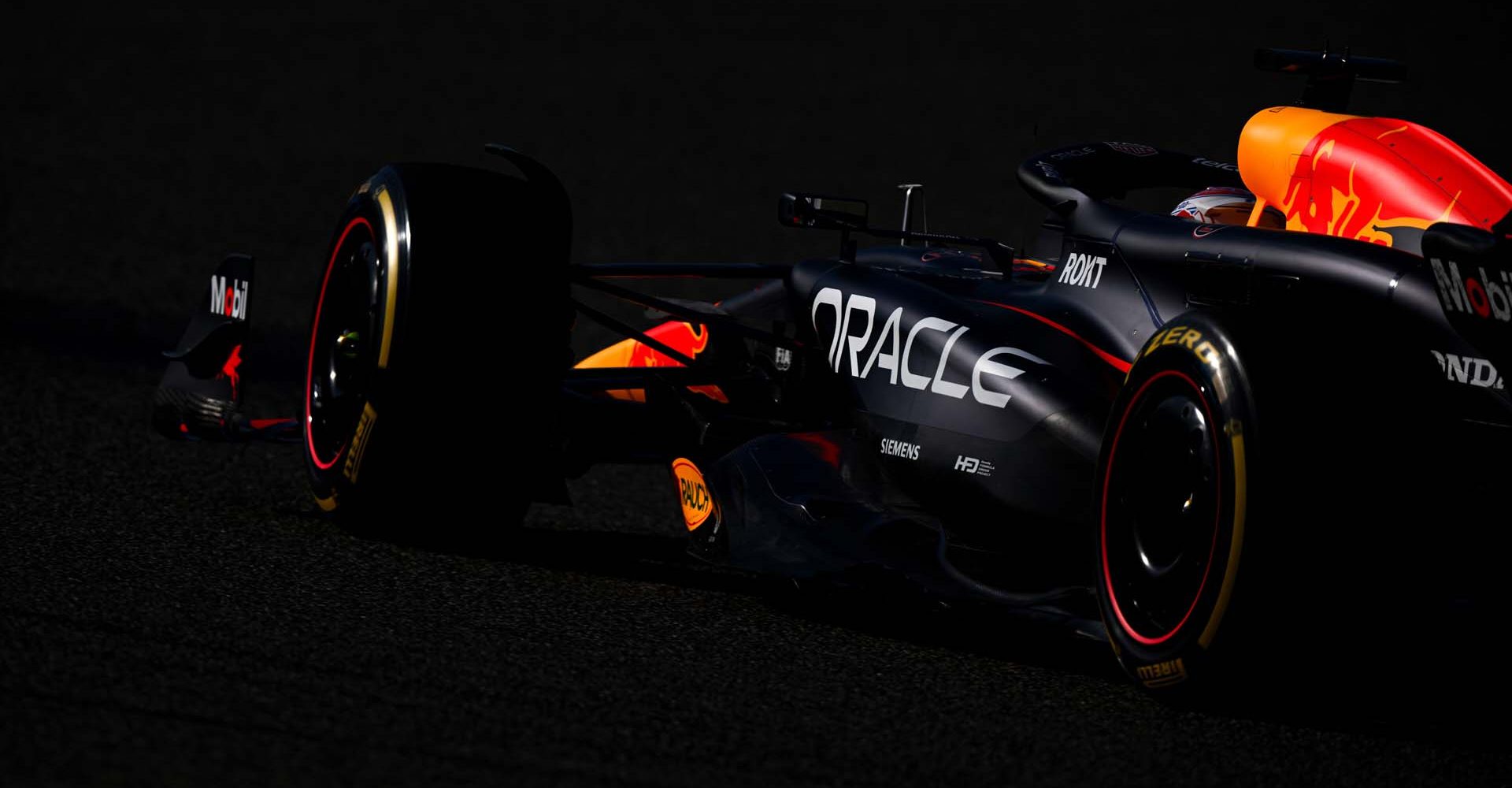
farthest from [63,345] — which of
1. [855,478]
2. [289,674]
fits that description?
[289,674]

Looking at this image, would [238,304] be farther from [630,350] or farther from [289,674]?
[289,674]

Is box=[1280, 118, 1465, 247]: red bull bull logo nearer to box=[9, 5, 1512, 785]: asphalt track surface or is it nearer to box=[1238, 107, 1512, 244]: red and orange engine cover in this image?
box=[1238, 107, 1512, 244]: red and orange engine cover

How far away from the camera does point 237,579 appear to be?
4750mm

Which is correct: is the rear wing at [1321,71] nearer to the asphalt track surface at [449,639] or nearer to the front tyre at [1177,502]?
the front tyre at [1177,502]

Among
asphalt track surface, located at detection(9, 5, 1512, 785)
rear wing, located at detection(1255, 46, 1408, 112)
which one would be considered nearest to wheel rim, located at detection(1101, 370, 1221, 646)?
asphalt track surface, located at detection(9, 5, 1512, 785)

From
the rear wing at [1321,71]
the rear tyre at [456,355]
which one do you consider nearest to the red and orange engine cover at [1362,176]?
the rear wing at [1321,71]

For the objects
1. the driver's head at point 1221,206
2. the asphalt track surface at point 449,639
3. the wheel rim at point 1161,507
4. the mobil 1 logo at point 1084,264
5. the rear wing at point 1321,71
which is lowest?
the asphalt track surface at point 449,639

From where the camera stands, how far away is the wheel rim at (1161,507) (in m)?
3.91

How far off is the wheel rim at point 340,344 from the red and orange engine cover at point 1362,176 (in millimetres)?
2227

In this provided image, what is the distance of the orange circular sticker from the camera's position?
516 cm

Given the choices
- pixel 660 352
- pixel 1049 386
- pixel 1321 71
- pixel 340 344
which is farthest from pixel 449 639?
pixel 1321 71

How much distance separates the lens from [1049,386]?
460 cm

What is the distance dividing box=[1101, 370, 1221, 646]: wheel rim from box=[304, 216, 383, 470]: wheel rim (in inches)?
81.7

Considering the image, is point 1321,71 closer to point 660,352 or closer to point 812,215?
point 812,215
